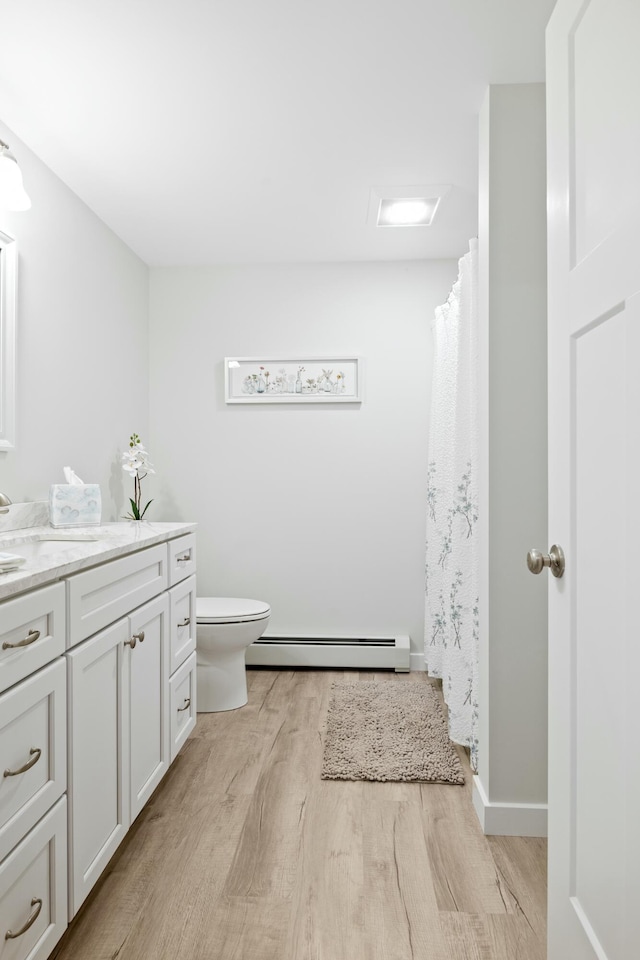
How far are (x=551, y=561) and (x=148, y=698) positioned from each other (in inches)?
52.0

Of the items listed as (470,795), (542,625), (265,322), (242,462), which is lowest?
(470,795)

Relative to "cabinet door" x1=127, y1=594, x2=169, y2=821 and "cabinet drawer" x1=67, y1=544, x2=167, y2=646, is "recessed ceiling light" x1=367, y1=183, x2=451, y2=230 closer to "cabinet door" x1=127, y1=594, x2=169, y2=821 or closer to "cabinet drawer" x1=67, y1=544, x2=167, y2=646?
"cabinet drawer" x1=67, y1=544, x2=167, y2=646

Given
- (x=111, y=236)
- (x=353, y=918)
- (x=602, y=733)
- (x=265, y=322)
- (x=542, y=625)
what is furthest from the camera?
(x=265, y=322)

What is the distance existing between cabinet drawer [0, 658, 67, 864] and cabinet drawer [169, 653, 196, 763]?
829mm

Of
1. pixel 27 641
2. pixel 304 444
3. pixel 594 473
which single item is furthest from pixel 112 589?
pixel 304 444

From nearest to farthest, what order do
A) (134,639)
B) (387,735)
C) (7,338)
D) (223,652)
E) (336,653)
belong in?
1. (134,639)
2. (7,338)
3. (387,735)
4. (223,652)
5. (336,653)

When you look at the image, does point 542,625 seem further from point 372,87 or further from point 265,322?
point 265,322

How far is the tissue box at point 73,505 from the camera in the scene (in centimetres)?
235

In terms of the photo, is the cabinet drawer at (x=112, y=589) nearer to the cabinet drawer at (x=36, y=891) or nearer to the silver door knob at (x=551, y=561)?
the cabinet drawer at (x=36, y=891)

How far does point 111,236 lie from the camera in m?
3.06

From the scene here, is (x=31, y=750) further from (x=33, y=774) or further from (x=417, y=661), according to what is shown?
(x=417, y=661)

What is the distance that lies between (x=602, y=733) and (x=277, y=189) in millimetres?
2399

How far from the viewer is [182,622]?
2.30 meters

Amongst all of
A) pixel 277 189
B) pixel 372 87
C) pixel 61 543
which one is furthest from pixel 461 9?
pixel 61 543
